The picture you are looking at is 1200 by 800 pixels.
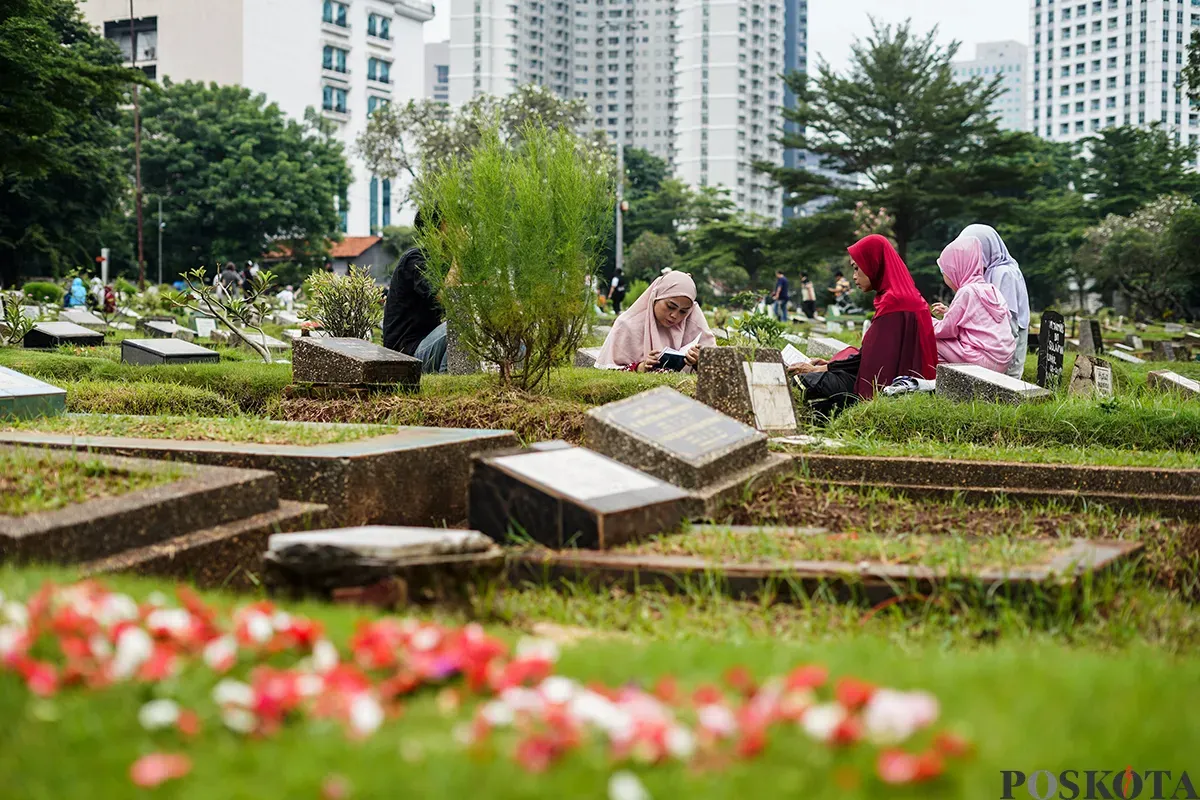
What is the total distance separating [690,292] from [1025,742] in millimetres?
7880

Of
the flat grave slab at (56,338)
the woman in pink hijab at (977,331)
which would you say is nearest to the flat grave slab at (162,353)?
the flat grave slab at (56,338)

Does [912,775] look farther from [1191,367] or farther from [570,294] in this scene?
[1191,367]

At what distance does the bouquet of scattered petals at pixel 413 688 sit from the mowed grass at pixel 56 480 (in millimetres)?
1199

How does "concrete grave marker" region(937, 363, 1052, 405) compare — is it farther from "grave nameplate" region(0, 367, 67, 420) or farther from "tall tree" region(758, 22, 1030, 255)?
"tall tree" region(758, 22, 1030, 255)

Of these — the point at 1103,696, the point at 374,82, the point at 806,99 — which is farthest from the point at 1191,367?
the point at 374,82

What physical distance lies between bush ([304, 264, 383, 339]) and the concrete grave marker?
6.76m

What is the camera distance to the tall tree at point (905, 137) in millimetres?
40344

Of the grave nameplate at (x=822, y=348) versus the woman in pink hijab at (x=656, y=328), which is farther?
the grave nameplate at (x=822, y=348)

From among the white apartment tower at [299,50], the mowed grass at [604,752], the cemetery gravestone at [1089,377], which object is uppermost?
the white apartment tower at [299,50]

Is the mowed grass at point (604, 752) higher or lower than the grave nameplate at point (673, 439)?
lower

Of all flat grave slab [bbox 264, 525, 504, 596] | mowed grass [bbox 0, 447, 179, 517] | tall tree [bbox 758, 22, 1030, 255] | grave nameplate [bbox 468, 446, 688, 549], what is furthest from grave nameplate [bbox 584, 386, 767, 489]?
tall tree [bbox 758, 22, 1030, 255]

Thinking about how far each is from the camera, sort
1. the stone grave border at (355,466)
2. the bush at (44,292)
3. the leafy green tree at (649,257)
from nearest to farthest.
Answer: the stone grave border at (355,466)
the bush at (44,292)
the leafy green tree at (649,257)

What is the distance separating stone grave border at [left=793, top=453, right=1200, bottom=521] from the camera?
6344mm

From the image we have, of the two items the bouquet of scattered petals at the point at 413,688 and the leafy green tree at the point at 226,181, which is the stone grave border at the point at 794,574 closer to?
the bouquet of scattered petals at the point at 413,688
